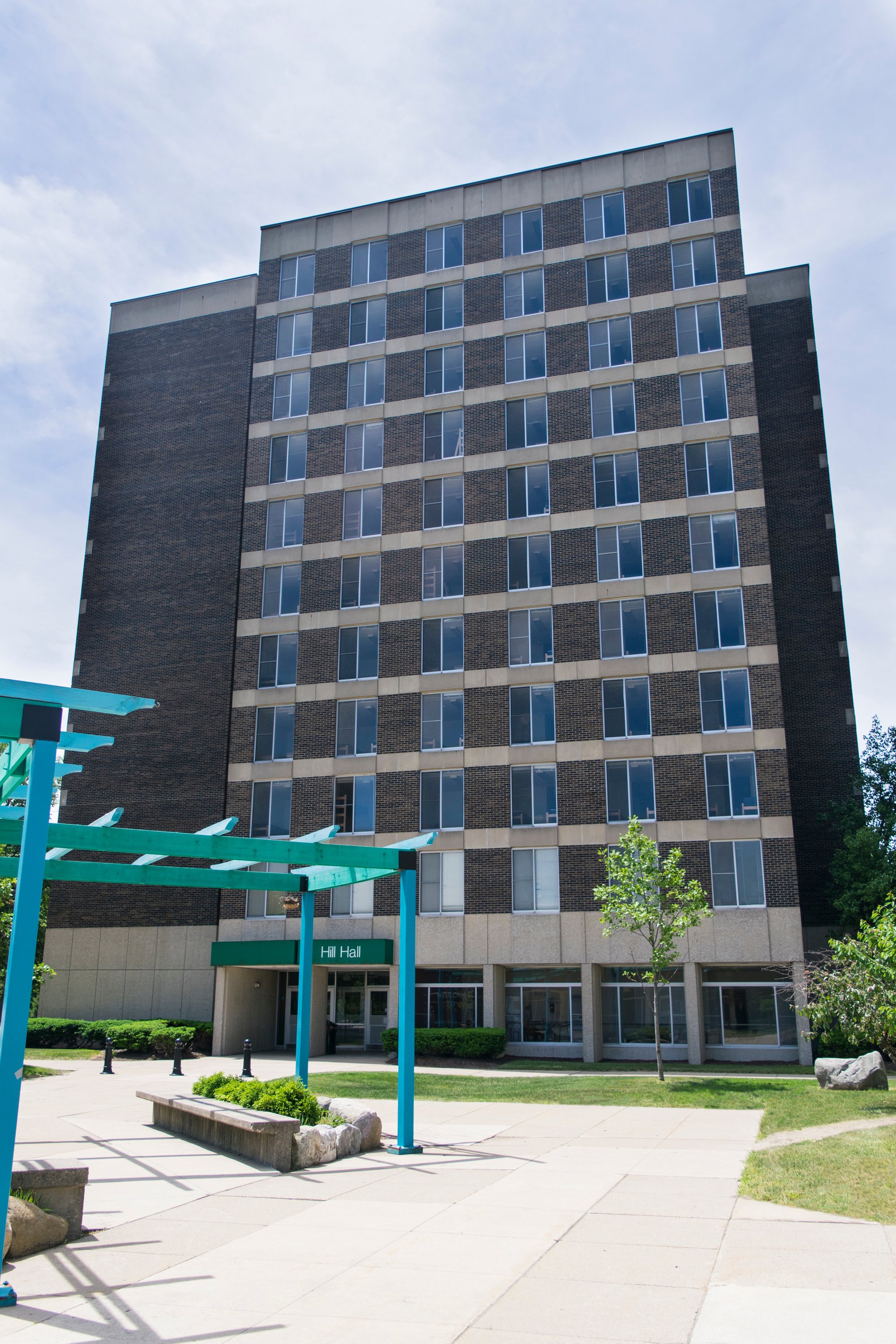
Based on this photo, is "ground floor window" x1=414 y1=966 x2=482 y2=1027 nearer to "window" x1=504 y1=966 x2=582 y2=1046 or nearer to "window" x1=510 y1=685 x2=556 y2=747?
"window" x1=504 y1=966 x2=582 y2=1046

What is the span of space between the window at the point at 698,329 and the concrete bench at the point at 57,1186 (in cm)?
3454

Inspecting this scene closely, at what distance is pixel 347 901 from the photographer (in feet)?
123

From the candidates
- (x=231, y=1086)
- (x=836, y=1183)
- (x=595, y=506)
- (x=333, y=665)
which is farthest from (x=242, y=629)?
(x=836, y=1183)

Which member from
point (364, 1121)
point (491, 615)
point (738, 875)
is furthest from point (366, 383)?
point (364, 1121)

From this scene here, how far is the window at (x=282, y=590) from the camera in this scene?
40.6 meters

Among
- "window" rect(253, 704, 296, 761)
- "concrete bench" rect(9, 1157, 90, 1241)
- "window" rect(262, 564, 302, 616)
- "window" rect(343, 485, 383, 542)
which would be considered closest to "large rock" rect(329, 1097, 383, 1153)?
"concrete bench" rect(9, 1157, 90, 1241)

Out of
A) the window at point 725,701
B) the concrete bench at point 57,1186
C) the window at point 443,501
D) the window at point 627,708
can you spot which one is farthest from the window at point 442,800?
the concrete bench at point 57,1186

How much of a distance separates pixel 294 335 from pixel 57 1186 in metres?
38.9

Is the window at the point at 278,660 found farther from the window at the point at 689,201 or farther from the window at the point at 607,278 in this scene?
the window at the point at 689,201

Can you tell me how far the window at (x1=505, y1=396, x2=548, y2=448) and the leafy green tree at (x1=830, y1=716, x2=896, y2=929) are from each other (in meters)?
16.3

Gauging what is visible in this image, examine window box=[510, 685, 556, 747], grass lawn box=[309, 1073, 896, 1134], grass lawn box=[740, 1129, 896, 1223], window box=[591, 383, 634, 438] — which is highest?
window box=[591, 383, 634, 438]

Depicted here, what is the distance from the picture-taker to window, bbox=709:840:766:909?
3312 cm

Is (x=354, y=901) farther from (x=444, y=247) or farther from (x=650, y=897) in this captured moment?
(x=444, y=247)

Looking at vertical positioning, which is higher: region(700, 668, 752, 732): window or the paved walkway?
region(700, 668, 752, 732): window
